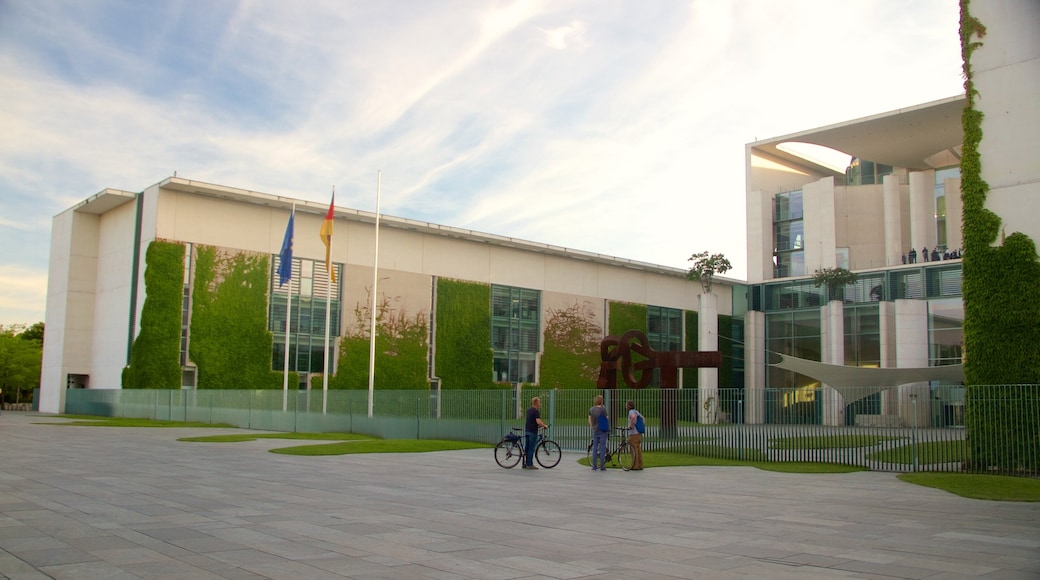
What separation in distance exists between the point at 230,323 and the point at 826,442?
118ft

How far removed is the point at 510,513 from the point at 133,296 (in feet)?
146

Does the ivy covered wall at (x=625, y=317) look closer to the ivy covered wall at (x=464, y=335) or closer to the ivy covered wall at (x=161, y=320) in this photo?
the ivy covered wall at (x=464, y=335)

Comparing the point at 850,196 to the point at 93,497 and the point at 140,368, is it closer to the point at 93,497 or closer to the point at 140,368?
the point at 140,368

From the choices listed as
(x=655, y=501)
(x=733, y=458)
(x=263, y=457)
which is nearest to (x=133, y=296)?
(x=263, y=457)

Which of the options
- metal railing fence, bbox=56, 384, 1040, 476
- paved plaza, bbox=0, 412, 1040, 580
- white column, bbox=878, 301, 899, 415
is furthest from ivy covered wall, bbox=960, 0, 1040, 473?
white column, bbox=878, 301, 899, 415

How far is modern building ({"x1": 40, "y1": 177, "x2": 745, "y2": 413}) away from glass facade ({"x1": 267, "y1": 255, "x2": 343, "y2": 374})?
70 mm

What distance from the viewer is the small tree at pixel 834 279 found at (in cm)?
5522

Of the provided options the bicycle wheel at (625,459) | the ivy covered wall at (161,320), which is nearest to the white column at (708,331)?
the bicycle wheel at (625,459)

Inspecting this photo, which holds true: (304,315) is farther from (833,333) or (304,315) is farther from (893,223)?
(893,223)

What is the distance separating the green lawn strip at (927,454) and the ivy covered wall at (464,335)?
36758 mm

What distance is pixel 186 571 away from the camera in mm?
8047

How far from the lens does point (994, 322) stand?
2202 cm

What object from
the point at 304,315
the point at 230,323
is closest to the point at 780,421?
the point at 304,315

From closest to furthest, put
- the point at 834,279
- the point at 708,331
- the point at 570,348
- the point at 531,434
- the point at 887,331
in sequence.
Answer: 1. the point at 531,434
2. the point at 887,331
3. the point at 834,279
4. the point at 708,331
5. the point at 570,348
